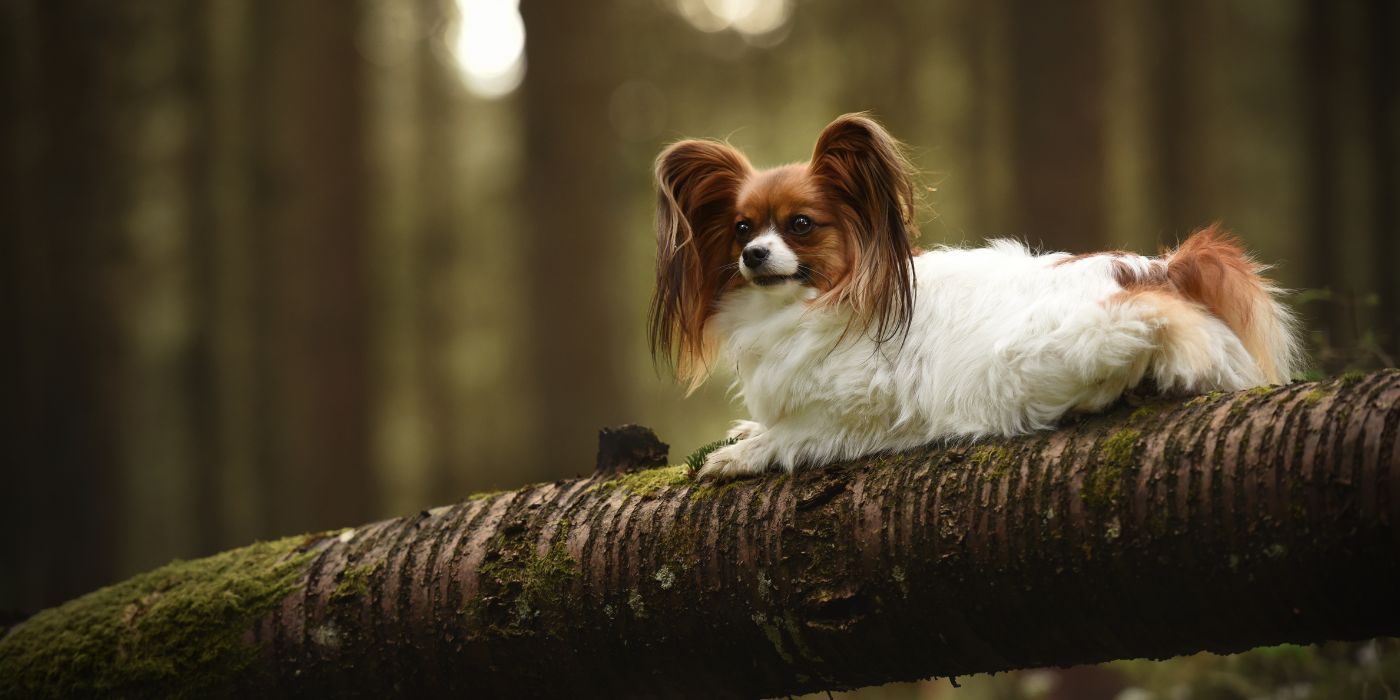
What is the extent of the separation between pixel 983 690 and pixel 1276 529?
730 cm

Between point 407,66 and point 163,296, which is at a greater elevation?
point 407,66

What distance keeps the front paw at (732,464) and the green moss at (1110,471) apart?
1133 millimetres

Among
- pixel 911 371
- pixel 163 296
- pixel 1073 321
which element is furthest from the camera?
pixel 163 296

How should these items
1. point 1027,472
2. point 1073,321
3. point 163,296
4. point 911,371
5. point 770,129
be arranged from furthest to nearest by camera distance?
point 770,129 → point 163,296 → point 911,371 → point 1073,321 → point 1027,472

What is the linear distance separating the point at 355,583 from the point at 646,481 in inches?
44.3

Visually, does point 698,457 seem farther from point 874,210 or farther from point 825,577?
point 874,210

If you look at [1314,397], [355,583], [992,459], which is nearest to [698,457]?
[992,459]

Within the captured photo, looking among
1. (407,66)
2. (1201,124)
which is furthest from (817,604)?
(407,66)

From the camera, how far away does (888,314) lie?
3.60 metres

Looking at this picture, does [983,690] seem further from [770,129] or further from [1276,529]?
[770,129]

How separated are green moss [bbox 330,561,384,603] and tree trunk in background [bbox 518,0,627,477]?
32.5 feet

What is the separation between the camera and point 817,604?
3078mm

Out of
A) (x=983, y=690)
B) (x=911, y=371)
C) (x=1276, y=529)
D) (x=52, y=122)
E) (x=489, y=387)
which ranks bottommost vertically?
(x=983, y=690)

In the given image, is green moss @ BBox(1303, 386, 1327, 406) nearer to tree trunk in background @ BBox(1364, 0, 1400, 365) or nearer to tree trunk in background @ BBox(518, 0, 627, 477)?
tree trunk in background @ BBox(1364, 0, 1400, 365)
